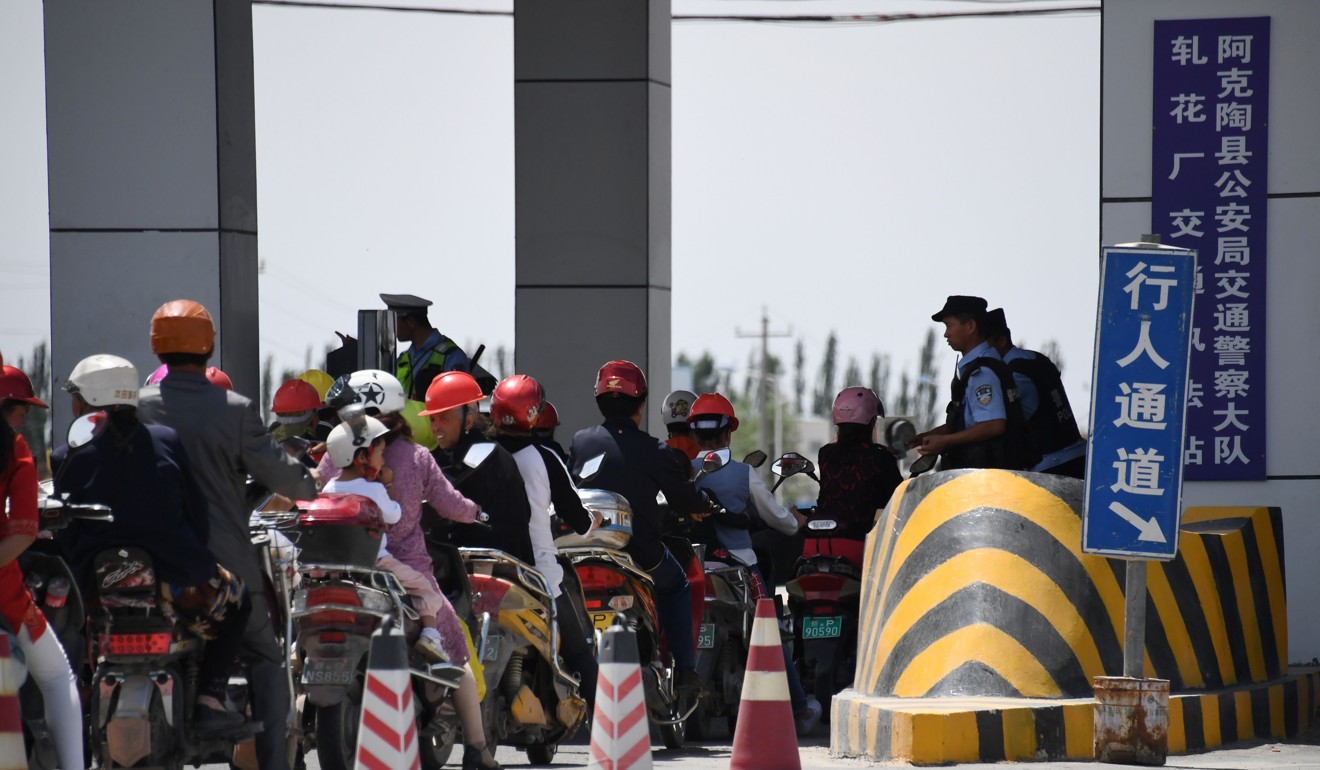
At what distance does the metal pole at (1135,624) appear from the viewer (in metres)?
8.60

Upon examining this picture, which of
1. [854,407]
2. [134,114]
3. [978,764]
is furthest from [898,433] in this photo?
[134,114]

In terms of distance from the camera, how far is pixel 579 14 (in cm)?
1655

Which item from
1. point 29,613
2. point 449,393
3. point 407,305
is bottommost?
point 29,613

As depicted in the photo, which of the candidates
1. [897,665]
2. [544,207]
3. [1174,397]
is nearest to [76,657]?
[897,665]

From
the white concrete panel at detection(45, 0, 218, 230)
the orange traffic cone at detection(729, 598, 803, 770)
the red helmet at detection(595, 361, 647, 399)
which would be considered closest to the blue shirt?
the red helmet at detection(595, 361, 647, 399)

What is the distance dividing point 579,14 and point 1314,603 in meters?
7.58

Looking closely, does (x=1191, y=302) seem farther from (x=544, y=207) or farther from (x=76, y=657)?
(x=544, y=207)

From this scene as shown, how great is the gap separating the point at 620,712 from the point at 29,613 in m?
1.94

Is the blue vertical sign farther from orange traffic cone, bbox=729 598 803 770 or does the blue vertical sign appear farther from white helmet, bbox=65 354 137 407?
white helmet, bbox=65 354 137 407

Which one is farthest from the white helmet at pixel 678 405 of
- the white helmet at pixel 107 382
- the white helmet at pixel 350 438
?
the white helmet at pixel 107 382

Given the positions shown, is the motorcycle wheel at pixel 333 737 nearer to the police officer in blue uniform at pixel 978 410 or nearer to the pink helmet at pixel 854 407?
the police officer in blue uniform at pixel 978 410

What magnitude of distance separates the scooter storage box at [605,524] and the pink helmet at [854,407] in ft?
8.57

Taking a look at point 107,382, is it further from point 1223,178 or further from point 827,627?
point 1223,178

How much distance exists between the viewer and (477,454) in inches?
363
